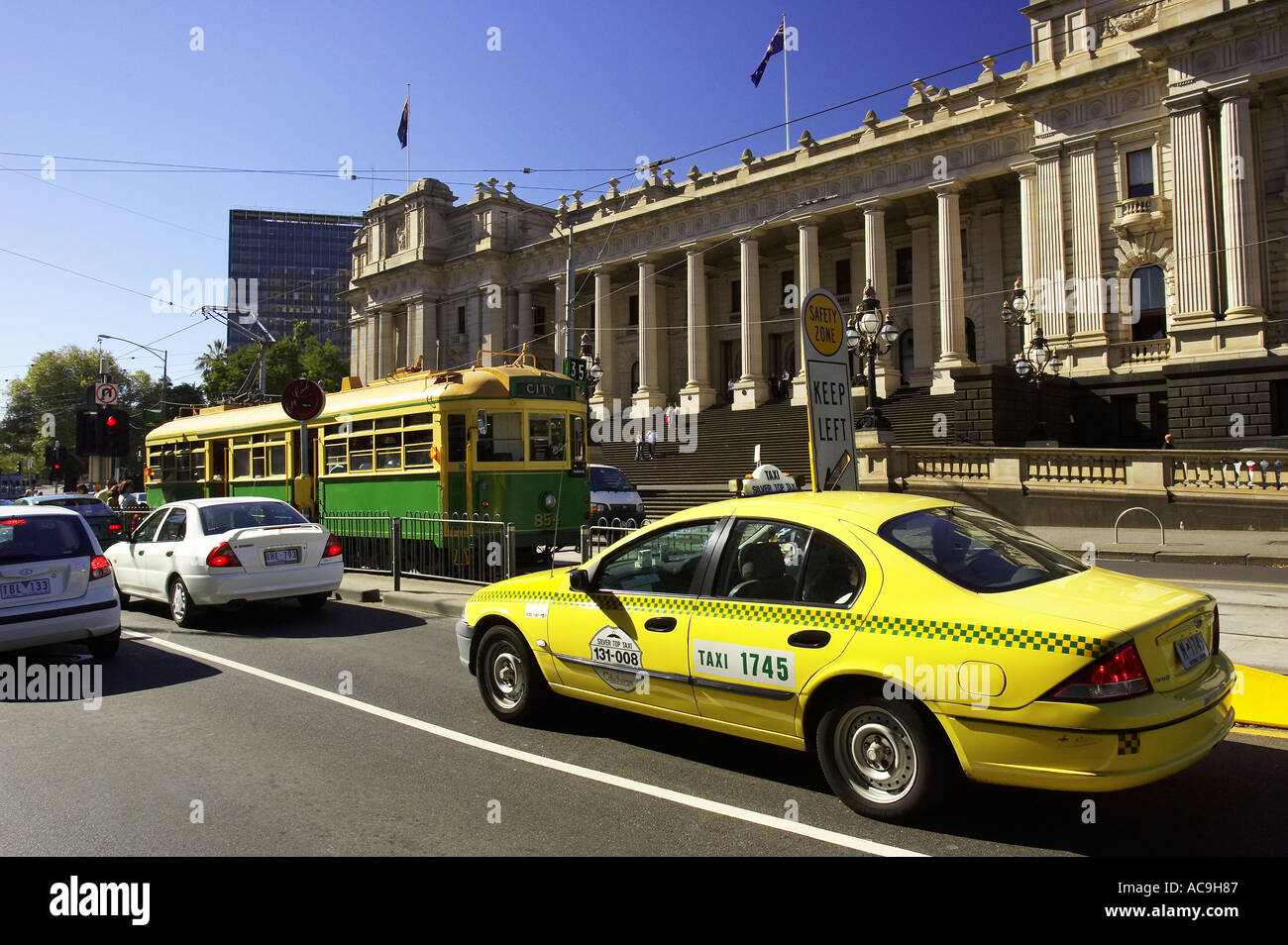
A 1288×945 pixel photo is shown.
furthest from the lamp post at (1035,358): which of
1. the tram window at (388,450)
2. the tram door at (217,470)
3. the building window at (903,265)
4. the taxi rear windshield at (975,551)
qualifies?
the taxi rear windshield at (975,551)

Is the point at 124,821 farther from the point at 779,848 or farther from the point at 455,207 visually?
the point at 455,207

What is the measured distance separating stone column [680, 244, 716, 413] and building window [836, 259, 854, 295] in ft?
24.5

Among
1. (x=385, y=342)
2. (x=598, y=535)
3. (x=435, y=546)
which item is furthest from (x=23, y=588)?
(x=385, y=342)

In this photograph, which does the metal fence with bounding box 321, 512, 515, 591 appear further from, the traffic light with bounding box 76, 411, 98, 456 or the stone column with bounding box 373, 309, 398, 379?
the stone column with bounding box 373, 309, 398, 379

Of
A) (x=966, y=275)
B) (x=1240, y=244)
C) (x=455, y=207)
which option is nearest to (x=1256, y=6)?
(x=1240, y=244)

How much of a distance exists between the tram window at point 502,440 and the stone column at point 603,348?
34282mm

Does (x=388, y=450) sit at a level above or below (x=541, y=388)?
below

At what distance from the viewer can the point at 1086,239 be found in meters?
31.6

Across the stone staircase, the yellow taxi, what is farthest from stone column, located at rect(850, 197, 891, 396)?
the yellow taxi

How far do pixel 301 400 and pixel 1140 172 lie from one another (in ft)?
99.9

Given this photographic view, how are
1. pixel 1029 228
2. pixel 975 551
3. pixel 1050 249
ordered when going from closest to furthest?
pixel 975 551, pixel 1050 249, pixel 1029 228

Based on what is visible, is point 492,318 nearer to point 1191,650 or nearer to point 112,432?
point 112,432

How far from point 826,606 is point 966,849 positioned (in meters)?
1.28

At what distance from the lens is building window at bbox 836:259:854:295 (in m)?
45.6
